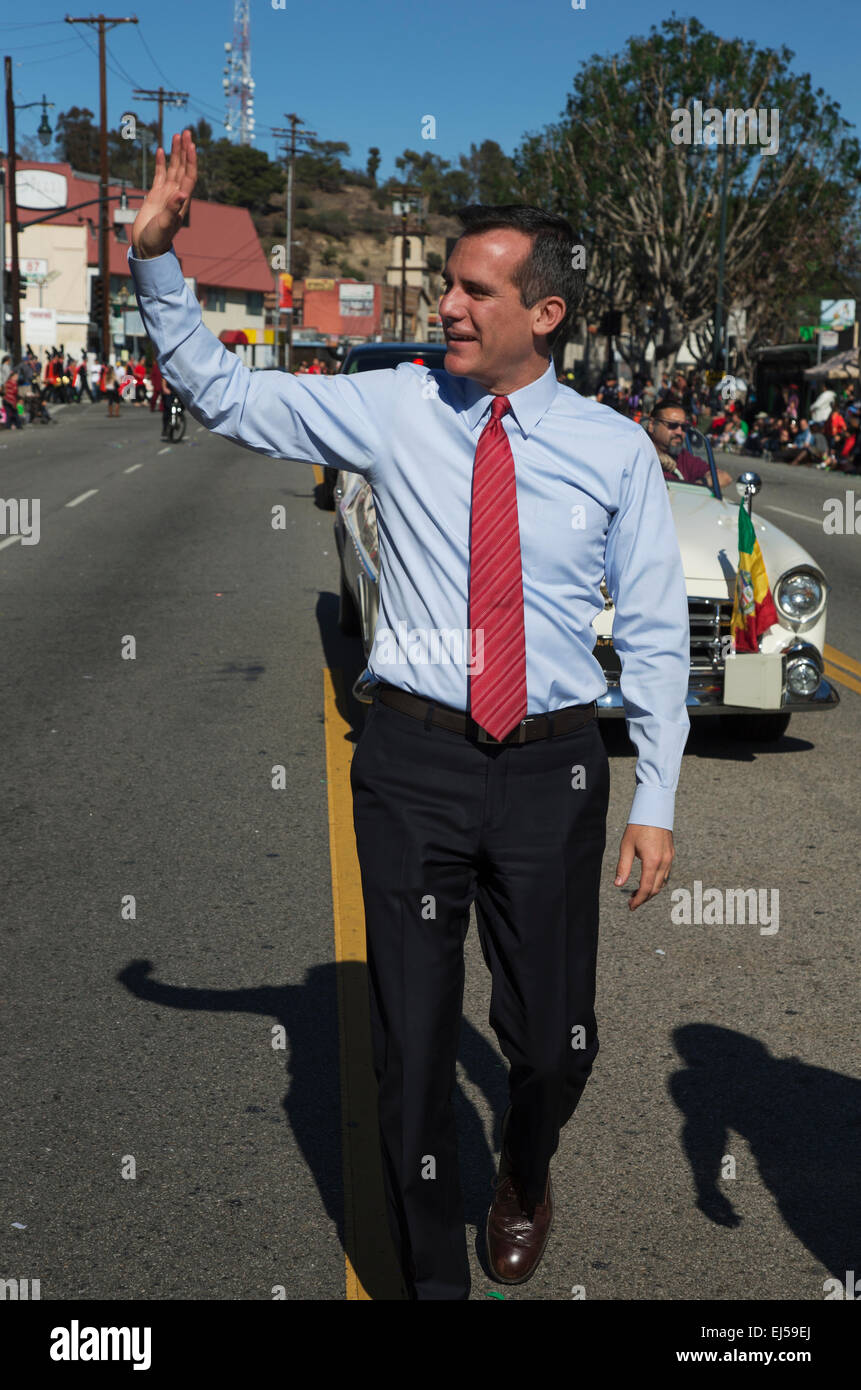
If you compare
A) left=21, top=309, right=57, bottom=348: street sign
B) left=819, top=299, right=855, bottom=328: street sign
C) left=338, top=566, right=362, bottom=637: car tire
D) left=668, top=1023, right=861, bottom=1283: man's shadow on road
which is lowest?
left=668, top=1023, right=861, bottom=1283: man's shadow on road

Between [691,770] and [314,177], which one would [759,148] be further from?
[314,177]

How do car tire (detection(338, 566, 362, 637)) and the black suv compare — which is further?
the black suv

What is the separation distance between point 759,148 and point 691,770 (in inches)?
1943

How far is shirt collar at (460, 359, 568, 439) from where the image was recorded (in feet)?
9.34

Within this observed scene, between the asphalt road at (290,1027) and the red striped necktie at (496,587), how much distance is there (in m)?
1.26

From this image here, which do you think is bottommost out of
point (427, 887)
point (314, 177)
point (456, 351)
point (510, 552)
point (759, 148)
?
point (427, 887)

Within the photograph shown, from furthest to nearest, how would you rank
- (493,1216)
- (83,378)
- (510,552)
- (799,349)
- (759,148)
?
(83,378) → (759,148) → (799,349) → (493,1216) → (510,552)

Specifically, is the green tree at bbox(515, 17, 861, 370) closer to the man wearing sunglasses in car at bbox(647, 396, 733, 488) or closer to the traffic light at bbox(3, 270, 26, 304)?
the traffic light at bbox(3, 270, 26, 304)

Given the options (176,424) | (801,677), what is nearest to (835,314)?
(176,424)

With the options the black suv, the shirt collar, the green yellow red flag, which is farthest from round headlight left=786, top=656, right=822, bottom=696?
the black suv

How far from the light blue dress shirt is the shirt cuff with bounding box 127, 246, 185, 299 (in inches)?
7.0

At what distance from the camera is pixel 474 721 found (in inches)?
110

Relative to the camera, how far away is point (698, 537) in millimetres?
7531
